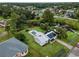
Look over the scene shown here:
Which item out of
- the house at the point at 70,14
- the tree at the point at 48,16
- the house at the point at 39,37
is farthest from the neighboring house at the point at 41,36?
the house at the point at 70,14

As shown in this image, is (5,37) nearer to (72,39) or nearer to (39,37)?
(39,37)

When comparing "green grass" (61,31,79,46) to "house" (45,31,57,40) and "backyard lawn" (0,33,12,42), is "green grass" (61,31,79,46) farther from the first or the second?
"backyard lawn" (0,33,12,42)

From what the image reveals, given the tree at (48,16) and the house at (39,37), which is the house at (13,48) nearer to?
the house at (39,37)

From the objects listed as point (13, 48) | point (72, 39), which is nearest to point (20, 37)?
point (13, 48)

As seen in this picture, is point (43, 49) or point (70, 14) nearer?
point (43, 49)

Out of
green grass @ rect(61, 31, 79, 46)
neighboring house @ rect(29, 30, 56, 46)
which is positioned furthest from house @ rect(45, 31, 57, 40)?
green grass @ rect(61, 31, 79, 46)
